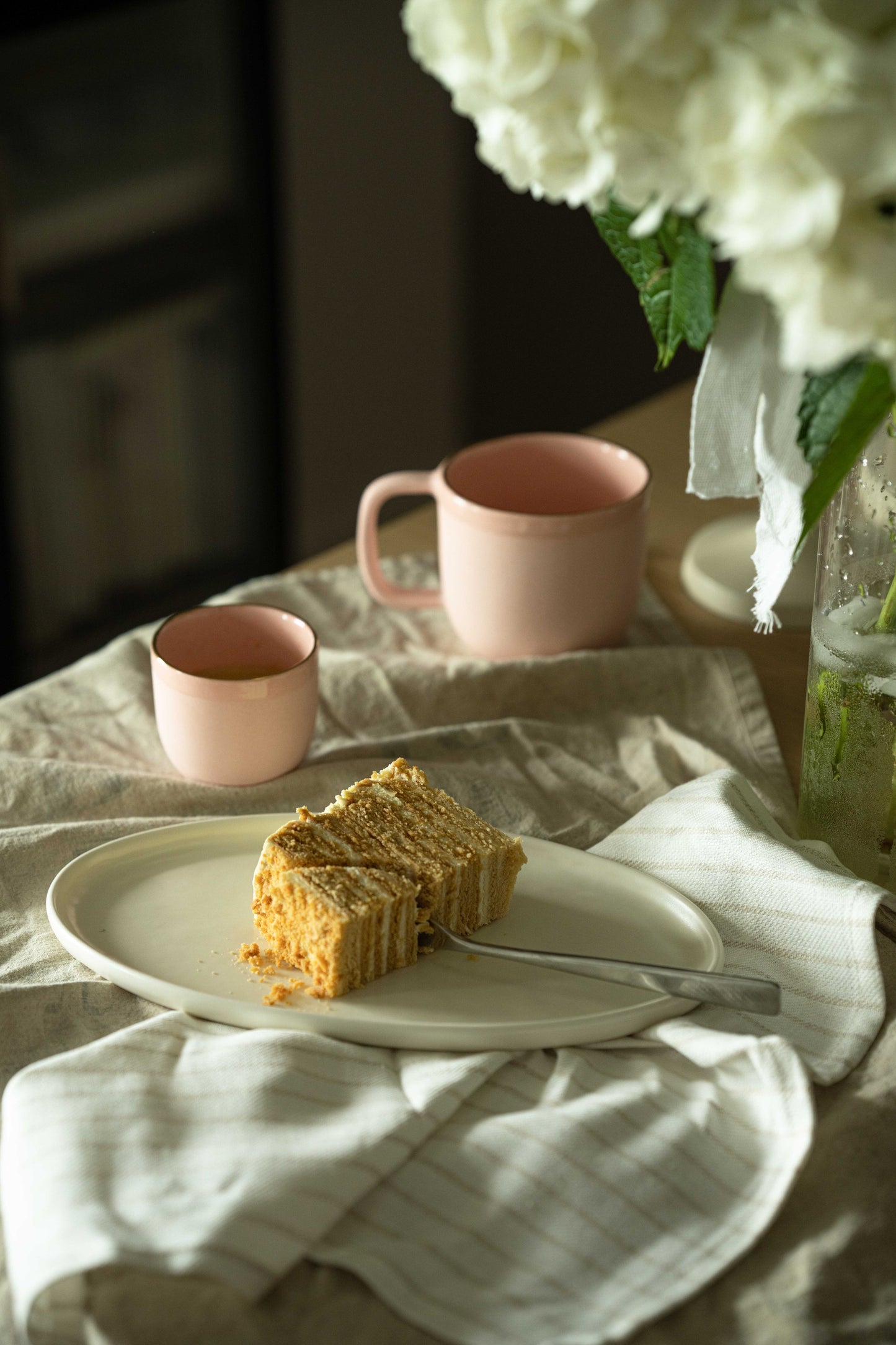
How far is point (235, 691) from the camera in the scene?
776mm

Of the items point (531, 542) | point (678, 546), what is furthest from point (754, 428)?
point (678, 546)

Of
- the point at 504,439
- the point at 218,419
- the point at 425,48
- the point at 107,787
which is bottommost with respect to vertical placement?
the point at 218,419

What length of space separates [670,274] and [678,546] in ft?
1.88

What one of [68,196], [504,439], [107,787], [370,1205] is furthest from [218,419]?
[370,1205]

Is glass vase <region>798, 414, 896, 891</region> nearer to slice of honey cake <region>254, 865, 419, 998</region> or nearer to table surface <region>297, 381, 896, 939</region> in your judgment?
table surface <region>297, 381, 896, 939</region>

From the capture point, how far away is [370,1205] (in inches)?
20.2

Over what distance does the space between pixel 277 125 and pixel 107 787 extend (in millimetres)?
1483

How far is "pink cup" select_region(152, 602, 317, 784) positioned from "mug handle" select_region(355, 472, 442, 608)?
147 millimetres

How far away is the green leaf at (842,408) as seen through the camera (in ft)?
1.65

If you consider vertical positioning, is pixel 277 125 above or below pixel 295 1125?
above

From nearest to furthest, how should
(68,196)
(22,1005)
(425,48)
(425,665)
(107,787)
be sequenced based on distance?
1. (425,48)
2. (22,1005)
3. (107,787)
4. (425,665)
5. (68,196)

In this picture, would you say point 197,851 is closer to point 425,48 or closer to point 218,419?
point 425,48

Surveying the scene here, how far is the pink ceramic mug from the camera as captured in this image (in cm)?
89

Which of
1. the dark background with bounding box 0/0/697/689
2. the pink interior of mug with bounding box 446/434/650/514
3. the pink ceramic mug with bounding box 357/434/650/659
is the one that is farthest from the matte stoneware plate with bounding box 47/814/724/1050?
the dark background with bounding box 0/0/697/689
